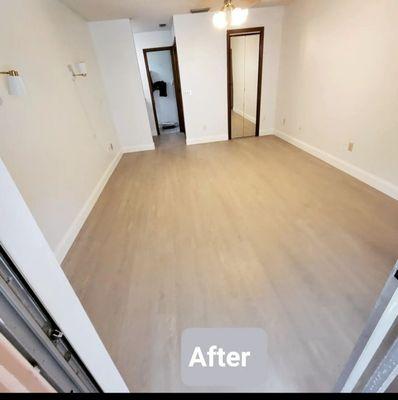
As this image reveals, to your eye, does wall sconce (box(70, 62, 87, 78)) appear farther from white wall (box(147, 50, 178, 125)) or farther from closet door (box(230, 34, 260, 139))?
white wall (box(147, 50, 178, 125))

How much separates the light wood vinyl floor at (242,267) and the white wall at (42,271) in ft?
2.16

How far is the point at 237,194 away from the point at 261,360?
184 cm

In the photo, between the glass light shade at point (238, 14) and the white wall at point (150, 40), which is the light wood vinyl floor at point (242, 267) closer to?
the glass light shade at point (238, 14)

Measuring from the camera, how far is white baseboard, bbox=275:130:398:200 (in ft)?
8.02

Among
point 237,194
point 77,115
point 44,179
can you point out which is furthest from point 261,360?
point 77,115

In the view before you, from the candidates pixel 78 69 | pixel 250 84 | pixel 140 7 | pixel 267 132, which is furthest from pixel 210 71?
pixel 78 69

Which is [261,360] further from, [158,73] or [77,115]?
[158,73]

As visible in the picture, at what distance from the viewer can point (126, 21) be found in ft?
12.3

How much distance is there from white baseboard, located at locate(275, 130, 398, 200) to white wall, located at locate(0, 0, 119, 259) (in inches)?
135

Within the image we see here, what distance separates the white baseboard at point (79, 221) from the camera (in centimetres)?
202

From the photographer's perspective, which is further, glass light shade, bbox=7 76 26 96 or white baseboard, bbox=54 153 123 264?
white baseboard, bbox=54 153 123 264

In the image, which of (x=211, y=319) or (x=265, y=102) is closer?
(x=211, y=319)

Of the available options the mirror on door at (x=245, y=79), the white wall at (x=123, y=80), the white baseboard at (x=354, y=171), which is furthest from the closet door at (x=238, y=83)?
the white wall at (x=123, y=80)

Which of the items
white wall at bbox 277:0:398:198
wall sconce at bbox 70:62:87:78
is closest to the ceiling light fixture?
white wall at bbox 277:0:398:198
